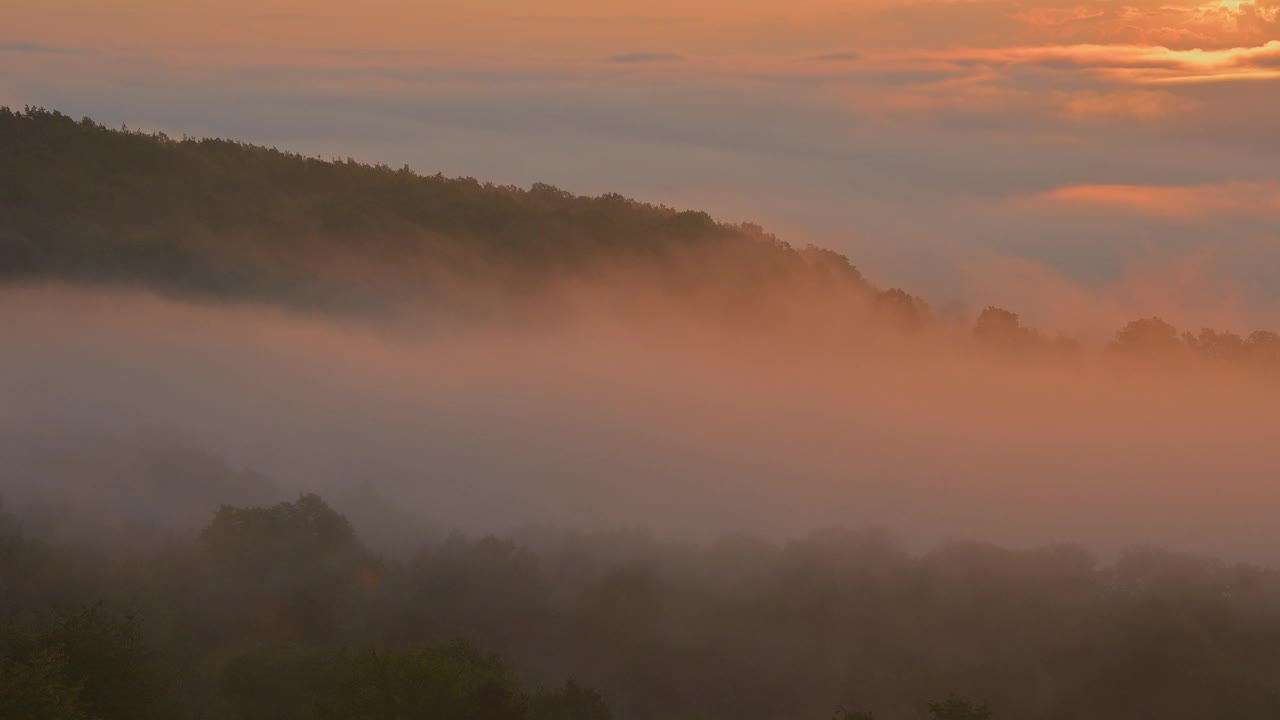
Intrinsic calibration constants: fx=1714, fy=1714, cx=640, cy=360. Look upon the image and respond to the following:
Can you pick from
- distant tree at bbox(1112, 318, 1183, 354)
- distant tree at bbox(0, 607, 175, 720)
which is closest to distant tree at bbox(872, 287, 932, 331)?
distant tree at bbox(1112, 318, 1183, 354)

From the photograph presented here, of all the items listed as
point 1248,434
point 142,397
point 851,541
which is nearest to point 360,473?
point 142,397

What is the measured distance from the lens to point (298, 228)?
130 metres

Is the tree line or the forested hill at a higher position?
the forested hill

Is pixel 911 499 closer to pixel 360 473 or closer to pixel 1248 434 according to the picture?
pixel 1248 434

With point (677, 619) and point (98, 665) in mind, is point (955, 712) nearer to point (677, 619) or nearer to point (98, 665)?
point (98, 665)

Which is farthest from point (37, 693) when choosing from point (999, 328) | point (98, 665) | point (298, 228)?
point (999, 328)

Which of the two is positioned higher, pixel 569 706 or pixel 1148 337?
pixel 1148 337

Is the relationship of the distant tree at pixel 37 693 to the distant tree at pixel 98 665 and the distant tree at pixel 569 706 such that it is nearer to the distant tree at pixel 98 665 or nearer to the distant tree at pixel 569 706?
the distant tree at pixel 98 665

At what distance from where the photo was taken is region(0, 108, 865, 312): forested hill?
405 feet

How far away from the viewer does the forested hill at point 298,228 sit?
405 feet

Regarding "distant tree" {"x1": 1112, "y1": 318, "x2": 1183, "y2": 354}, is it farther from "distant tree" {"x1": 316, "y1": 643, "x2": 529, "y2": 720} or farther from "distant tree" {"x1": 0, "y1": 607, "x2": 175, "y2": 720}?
"distant tree" {"x1": 0, "y1": 607, "x2": 175, "y2": 720}

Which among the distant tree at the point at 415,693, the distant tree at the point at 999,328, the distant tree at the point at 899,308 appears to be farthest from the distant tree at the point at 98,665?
the distant tree at the point at 999,328

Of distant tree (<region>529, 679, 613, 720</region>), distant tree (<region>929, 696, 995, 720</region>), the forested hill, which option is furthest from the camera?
the forested hill

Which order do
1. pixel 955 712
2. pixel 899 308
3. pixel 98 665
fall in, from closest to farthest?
pixel 955 712, pixel 98 665, pixel 899 308
